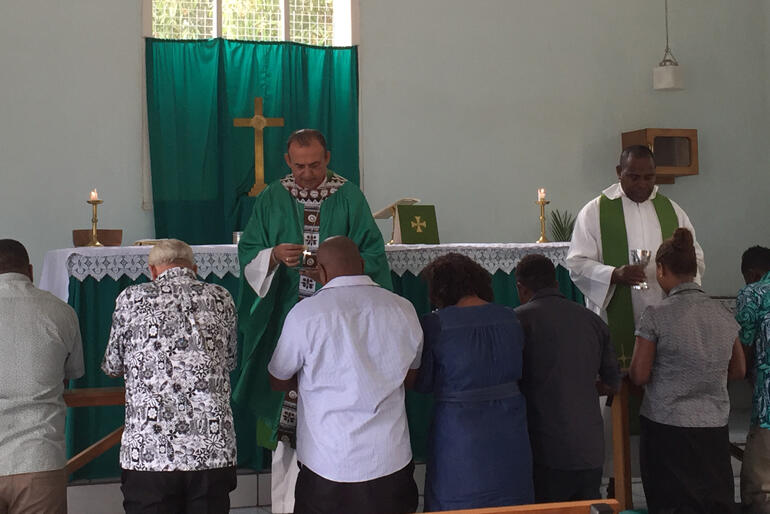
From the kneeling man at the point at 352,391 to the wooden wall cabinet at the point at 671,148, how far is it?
5.62 meters

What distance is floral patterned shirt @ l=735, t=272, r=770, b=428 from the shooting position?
4.23 m

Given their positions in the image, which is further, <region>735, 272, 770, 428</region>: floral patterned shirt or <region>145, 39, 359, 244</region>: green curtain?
<region>145, 39, 359, 244</region>: green curtain

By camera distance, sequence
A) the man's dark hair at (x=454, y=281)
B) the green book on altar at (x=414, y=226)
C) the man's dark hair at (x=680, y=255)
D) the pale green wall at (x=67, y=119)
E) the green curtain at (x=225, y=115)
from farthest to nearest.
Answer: the green curtain at (x=225, y=115)
the pale green wall at (x=67, y=119)
the green book on altar at (x=414, y=226)
the man's dark hair at (x=680, y=255)
the man's dark hair at (x=454, y=281)

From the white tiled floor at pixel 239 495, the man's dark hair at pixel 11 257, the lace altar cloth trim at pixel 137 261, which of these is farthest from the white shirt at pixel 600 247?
the man's dark hair at pixel 11 257

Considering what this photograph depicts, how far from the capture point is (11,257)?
12.0 ft

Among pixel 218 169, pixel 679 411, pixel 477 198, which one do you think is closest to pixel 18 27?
pixel 218 169

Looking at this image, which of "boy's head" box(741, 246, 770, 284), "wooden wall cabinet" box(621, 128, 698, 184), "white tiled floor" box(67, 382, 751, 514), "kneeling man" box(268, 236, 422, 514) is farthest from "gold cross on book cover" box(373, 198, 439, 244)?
"wooden wall cabinet" box(621, 128, 698, 184)

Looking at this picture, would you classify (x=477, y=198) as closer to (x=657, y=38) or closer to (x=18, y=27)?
(x=657, y=38)

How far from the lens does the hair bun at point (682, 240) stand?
4066mm

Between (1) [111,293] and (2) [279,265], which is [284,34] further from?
(2) [279,265]

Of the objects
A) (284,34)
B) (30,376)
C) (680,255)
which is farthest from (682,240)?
(284,34)

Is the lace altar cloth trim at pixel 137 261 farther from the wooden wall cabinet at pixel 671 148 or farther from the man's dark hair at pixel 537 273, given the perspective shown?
the wooden wall cabinet at pixel 671 148

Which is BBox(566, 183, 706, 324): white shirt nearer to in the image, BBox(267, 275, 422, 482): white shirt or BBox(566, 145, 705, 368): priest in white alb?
BBox(566, 145, 705, 368): priest in white alb

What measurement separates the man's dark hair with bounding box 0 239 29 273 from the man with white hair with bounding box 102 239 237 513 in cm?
50
